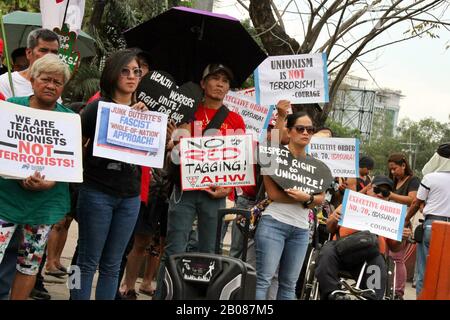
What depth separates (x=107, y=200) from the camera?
595 centimetres

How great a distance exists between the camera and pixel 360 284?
8117 millimetres

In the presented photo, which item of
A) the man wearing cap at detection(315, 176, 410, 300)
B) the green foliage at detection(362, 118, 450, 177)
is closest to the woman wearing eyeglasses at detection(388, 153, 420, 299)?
the man wearing cap at detection(315, 176, 410, 300)

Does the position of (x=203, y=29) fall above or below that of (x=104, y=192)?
above

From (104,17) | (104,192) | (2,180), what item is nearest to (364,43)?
(104,192)

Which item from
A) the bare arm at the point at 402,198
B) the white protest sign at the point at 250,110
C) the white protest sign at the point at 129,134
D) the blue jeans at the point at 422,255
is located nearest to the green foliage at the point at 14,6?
the white protest sign at the point at 250,110

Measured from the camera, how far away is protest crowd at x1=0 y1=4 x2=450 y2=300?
5512 mm

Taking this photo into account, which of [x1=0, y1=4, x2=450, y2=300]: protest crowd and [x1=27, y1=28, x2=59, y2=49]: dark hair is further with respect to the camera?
[x1=27, y1=28, x2=59, y2=49]: dark hair

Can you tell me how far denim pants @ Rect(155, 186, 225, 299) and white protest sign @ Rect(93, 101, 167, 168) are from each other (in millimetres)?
557

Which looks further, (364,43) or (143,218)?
(364,43)

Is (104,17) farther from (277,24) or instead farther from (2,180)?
(2,180)

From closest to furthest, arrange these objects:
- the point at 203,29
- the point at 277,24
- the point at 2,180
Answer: the point at 2,180
the point at 203,29
the point at 277,24

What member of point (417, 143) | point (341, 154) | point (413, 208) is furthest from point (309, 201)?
point (417, 143)

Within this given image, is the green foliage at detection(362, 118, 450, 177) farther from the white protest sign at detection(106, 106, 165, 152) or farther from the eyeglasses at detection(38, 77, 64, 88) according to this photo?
the eyeglasses at detection(38, 77, 64, 88)

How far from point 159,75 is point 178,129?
469 mm
